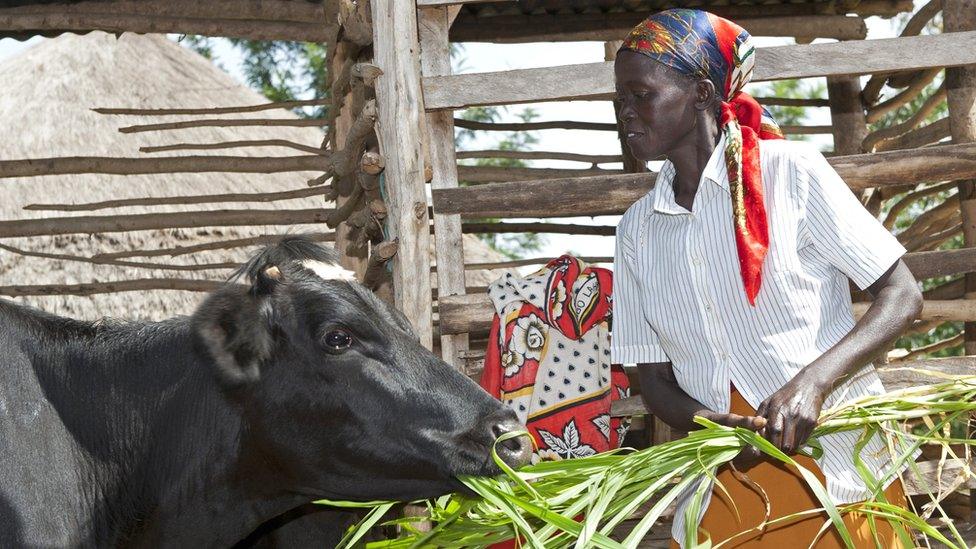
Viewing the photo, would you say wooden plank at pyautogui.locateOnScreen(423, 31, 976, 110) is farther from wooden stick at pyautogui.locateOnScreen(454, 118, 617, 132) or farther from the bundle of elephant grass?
wooden stick at pyautogui.locateOnScreen(454, 118, 617, 132)

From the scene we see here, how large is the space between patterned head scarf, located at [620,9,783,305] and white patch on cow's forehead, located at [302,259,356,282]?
0.89 metres

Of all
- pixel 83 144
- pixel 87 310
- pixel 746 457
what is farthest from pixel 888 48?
pixel 83 144

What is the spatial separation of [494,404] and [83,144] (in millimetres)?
8756

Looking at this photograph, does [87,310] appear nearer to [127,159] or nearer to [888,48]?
[127,159]

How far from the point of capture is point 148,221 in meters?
7.76

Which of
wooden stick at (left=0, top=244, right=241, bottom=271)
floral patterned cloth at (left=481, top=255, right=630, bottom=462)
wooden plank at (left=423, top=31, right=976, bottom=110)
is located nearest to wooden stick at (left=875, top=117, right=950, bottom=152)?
wooden plank at (left=423, top=31, right=976, bottom=110)

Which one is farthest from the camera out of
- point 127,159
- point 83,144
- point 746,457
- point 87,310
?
point 83,144

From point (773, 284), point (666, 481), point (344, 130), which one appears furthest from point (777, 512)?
point (344, 130)

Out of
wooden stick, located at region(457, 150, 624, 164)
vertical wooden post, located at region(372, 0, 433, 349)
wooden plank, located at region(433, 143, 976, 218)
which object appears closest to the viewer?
vertical wooden post, located at region(372, 0, 433, 349)

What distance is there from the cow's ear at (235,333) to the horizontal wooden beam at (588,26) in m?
4.19

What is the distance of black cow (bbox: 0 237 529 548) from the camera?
8.91 feet

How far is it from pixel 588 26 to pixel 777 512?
473 centimetres

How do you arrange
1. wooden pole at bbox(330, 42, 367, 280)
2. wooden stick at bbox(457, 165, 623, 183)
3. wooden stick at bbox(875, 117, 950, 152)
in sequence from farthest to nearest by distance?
1. wooden stick at bbox(457, 165, 623, 183)
2. wooden stick at bbox(875, 117, 950, 152)
3. wooden pole at bbox(330, 42, 367, 280)

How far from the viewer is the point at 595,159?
8562 millimetres
